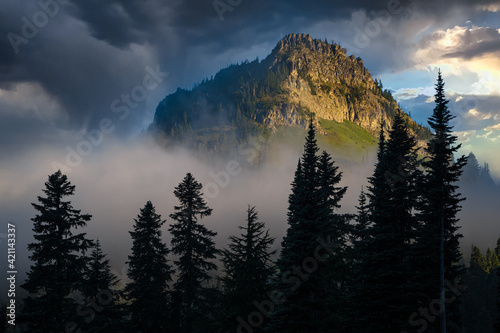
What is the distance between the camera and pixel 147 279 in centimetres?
3391

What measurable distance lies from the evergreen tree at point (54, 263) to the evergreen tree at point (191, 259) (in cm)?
1062

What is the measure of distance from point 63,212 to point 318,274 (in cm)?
1986

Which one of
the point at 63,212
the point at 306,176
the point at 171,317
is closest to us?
the point at 63,212

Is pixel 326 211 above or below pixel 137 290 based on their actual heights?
above

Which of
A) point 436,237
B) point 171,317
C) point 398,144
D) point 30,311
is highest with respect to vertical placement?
point 398,144

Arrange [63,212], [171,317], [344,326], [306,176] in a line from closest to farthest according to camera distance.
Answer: [63,212]
[344,326]
[306,176]
[171,317]

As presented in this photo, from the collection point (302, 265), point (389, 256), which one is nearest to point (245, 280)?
point (302, 265)

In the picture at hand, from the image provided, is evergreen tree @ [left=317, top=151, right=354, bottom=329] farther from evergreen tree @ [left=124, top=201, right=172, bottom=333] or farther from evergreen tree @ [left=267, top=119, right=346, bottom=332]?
evergreen tree @ [left=124, top=201, right=172, bottom=333]

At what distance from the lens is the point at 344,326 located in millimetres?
29406

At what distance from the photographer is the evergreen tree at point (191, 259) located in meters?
35.5

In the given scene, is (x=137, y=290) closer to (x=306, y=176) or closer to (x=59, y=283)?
(x=59, y=283)

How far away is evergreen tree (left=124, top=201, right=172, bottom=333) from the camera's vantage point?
33.3 m

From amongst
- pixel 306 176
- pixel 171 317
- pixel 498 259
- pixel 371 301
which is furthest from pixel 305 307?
pixel 498 259

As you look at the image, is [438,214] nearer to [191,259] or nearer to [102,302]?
[191,259]
